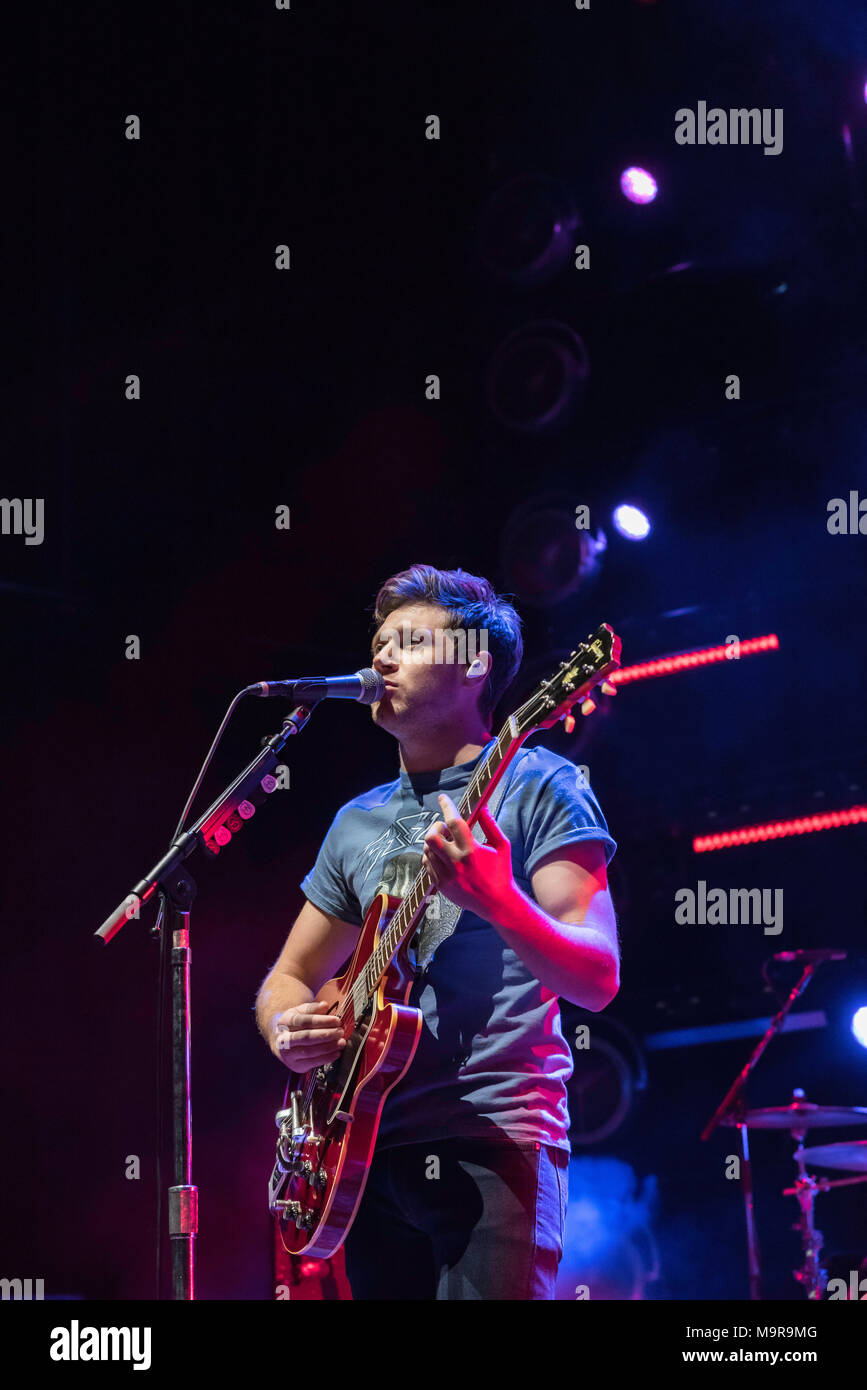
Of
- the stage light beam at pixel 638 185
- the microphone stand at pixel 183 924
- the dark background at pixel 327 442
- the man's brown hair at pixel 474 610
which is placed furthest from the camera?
the stage light beam at pixel 638 185

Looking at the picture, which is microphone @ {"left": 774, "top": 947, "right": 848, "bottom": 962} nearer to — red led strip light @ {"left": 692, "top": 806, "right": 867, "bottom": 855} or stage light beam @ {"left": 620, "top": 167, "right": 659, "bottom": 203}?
red led strip light @ {"left": 692, "top": 806, "right": 867, "bottom": 855}

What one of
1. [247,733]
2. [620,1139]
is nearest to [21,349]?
[247,733]

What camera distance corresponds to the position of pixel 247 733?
18.4ft

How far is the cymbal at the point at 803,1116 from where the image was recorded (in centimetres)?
510

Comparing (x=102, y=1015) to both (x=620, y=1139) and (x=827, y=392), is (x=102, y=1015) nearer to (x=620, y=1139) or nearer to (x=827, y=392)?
(x=620, y=1139)

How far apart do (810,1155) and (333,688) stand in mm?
3384

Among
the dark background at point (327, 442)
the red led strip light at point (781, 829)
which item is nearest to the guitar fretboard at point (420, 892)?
the dark background at point (327, 442)

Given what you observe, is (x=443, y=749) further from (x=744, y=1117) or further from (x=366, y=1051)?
(x=744, y=1117)

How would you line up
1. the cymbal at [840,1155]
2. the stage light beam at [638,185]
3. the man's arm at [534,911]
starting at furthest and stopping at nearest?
the stage light beam at [638,185]
the cymbal at [840,1155]
the man's arm at [534,911]

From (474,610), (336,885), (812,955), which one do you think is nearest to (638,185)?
(474,610)

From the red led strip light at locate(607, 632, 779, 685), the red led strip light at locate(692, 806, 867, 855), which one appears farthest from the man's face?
the red led strip light at locate(692, 806, 867, 855)

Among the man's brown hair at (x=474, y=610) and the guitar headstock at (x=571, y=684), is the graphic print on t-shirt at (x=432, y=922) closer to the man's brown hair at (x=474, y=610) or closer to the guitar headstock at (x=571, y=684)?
the guitar headstock at (x=571, y=684)

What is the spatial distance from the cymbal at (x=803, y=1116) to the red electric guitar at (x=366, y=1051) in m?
2.94

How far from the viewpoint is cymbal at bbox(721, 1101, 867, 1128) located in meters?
5.10
